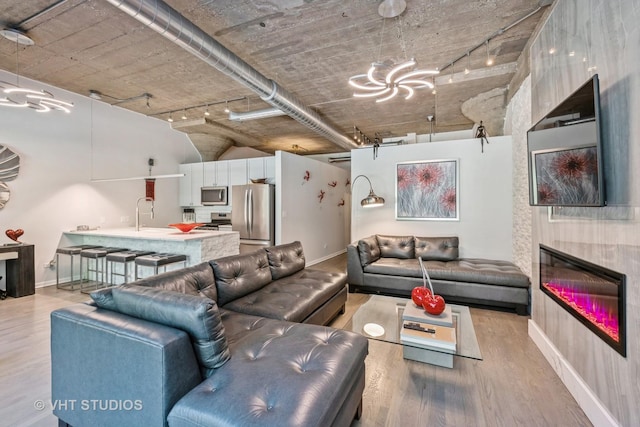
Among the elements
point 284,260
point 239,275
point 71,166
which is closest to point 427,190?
point 284,260

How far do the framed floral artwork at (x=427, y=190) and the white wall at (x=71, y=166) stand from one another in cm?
550

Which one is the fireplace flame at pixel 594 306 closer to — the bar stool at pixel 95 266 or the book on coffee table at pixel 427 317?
the book on coffee table at pixel 427 317

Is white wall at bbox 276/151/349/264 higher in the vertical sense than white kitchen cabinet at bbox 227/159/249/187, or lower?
lower

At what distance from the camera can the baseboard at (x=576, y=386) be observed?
1.62 meters

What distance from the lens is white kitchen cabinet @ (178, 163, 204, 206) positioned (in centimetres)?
703

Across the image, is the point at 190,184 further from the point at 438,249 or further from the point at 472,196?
the point at 472,196

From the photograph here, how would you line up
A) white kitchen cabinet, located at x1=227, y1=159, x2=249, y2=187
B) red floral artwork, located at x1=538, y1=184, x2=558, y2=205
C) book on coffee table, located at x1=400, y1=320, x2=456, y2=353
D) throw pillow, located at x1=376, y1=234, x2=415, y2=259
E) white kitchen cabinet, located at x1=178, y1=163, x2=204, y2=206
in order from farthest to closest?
white kitchen cabinet, located at x1=178, y1=163, x2=204, y2=206 → white kitchen cabinet, located at x1=227, y1=159, x2=249, y2=187 → throw pillow, located at x1=376, y1=234, x2=415, y2=259 → red floral artwork, located at x1=538, y1=184, x2=558, y2=205 → book on coffee table, located at x1=400, y1=320, x2=456, y2=353

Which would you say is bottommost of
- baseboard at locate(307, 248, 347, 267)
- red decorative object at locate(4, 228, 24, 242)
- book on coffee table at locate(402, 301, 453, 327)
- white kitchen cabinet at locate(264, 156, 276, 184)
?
baseboard at locate(307, 248, 347, 267)

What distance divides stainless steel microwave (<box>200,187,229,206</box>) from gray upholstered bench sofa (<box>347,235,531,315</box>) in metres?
3.78

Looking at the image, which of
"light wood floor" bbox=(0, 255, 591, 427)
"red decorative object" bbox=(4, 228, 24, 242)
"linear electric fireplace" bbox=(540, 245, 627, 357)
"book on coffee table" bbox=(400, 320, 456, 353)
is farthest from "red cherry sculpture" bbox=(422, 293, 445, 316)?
"red decorative object" bbox=(4, 228, 24, 242)

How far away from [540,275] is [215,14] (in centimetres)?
410

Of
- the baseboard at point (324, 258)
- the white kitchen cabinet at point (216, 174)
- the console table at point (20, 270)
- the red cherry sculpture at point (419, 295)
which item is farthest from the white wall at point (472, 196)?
the console table at point (20, 270)

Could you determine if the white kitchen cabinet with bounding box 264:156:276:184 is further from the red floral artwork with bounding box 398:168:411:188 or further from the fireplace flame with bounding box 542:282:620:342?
the fireplace flame with bounding box 542:282:620:342

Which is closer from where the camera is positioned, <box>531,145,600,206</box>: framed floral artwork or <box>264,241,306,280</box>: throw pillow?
<box>531,145,600,206</box>: framed floral artwork
